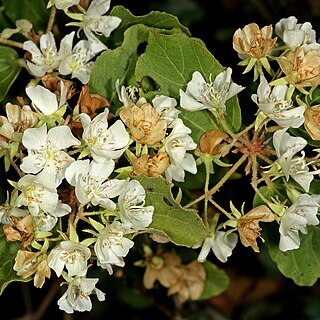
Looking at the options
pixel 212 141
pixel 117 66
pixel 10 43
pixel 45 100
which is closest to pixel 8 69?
pixel 10 43

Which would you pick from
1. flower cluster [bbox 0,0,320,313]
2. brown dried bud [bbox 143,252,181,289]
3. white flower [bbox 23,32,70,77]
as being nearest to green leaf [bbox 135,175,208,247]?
flower cluster [bbox 0,0,320,313]

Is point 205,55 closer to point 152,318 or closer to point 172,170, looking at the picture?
point 172,170

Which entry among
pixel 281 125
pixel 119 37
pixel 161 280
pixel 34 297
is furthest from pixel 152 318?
pixel 281 125

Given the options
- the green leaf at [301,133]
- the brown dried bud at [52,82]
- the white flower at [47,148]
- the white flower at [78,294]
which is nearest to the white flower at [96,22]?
the brown dried bud at [52,82]

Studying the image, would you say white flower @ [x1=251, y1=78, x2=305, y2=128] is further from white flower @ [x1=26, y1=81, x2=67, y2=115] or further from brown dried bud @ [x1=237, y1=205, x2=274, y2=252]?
white flower @ [x1=26, y1=81, x2=67, y2=115]

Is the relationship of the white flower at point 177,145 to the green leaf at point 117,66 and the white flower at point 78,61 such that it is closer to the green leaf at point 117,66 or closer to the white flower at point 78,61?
the green leaf at point 117,66

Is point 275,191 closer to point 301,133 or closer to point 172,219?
point 301,133

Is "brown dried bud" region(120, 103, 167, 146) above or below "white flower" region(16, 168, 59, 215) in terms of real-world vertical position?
above
